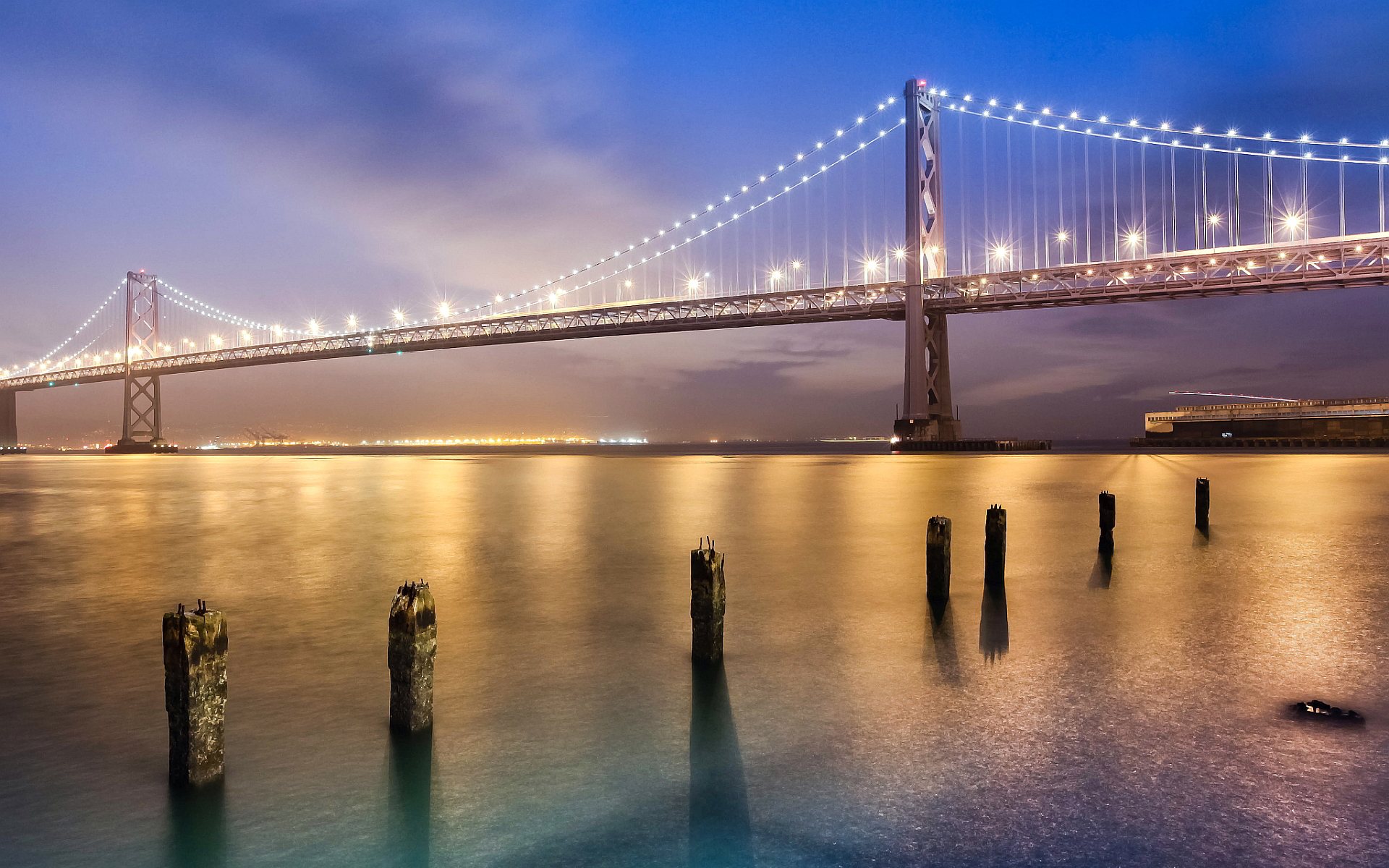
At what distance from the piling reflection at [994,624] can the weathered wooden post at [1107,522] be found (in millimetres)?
3597

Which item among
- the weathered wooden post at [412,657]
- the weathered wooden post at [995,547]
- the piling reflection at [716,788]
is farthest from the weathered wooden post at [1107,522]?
the weathered wooden post at [412,657]

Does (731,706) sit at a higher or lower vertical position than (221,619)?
lower

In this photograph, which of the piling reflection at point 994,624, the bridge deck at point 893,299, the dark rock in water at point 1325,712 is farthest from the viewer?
the bridge deck at point 893,299

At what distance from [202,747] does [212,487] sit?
2879 cm

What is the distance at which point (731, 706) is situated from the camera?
5.03 metres

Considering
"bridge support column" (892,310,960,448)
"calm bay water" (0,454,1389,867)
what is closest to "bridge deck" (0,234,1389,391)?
"bridge support column" (892,310,960,448)

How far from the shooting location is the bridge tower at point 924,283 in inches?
1708

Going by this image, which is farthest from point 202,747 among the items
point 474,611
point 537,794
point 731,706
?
point 474,611

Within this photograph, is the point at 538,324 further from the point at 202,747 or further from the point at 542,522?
the point at 202,747

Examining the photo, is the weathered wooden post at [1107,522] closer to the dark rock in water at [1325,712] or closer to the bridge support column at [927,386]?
the dark rock in water at [1325,712]

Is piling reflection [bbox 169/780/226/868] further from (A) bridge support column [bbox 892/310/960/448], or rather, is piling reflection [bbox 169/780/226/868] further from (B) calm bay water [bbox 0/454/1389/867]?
(A) bridge support column [bbox 892/310/960/448]

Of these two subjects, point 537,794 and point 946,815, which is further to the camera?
point 537,794

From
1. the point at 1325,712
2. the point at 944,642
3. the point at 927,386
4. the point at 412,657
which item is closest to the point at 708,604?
the point at 412,657

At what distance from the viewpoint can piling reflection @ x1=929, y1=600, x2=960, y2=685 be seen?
5.69 m
